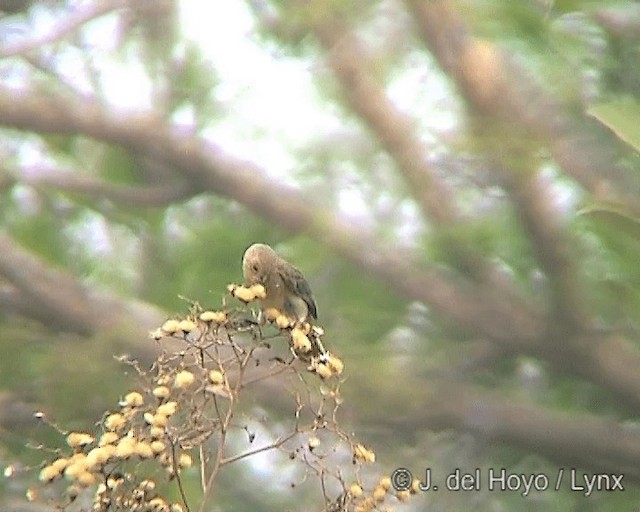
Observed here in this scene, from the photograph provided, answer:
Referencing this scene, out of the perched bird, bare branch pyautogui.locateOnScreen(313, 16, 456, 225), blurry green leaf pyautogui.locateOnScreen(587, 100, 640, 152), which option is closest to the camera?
blurry green leaf pyautogui.locateOnScreen(587, 100, 640, 152)

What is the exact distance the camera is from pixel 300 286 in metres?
0.80

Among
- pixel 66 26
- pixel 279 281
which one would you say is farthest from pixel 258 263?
pixel 66 26

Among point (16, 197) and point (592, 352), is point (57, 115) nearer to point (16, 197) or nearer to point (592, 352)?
point (16, 197)

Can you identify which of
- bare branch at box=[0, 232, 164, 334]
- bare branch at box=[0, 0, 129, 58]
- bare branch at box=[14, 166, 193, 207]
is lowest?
bare branch at box=[0, 232, 164, 334]

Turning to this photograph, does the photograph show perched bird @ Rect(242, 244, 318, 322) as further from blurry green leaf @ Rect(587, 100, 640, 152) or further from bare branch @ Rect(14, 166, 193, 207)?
blurry green leaf @ Rect(587, 100, 640, 152)

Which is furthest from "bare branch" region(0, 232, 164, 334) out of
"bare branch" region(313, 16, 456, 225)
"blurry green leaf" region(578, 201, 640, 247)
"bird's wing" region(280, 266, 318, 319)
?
"blurry green leaf" region(578, 201, 640, 247)

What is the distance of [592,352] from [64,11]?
25.3 inches

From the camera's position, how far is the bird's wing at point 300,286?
30.7 inches

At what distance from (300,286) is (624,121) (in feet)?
1.06

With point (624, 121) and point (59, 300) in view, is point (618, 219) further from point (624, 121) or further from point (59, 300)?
point (59, 300)

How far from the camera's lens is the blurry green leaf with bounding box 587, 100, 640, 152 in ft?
1.83

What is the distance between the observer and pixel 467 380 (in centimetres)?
89

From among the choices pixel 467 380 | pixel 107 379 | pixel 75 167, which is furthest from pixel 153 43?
pixel 467 380

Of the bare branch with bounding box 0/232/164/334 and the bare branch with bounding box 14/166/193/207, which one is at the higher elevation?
the bare branch with bounding box 14/166/193/207
